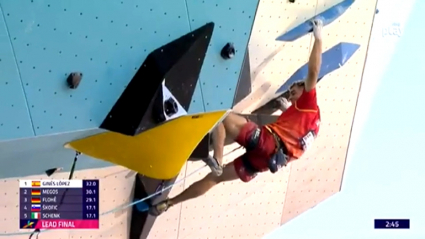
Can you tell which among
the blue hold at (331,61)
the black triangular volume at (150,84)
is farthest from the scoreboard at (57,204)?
the blue hold at (331,61)

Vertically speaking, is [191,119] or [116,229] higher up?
[191,119]

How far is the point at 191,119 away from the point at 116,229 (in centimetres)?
95

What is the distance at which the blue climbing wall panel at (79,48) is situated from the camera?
1.58 meters

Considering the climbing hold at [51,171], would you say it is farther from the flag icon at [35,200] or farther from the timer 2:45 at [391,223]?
the timer 2:45 at [391,223]

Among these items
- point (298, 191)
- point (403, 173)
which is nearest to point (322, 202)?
point (298, 191)

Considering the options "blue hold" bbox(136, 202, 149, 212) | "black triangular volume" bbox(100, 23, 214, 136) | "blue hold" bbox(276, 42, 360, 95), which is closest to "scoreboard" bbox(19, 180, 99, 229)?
"blue hold" bbox(136, 202, 149, 212)

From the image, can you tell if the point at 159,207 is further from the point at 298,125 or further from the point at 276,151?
the point at 298,125

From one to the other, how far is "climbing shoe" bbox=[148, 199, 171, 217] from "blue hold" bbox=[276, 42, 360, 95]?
68 centimetres

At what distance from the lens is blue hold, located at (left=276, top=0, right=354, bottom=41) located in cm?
239

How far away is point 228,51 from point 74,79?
0.48m

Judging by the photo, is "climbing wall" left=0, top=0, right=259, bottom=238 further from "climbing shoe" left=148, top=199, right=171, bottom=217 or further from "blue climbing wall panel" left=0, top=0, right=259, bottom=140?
"climbing shoe" left=148, top=199, right=171, bottom=217

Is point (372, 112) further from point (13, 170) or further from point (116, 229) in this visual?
point (13, 170)

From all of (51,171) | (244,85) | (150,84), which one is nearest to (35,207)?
(51,171)

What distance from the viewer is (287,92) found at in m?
2.63
